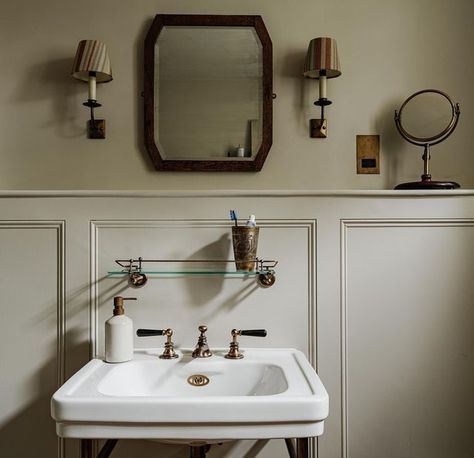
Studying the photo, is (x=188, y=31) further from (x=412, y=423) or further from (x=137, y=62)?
(x=412, y=423)

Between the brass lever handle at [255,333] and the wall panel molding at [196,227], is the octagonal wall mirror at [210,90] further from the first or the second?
the brass lever handle at [255,333]

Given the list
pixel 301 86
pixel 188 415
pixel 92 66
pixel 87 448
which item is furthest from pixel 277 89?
pixel 87 448

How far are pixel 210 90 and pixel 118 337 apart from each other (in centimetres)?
91

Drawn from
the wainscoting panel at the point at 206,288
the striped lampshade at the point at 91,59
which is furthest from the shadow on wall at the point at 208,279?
the striped lampshade at the point at 91,59

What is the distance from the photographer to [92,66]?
163 centimetres

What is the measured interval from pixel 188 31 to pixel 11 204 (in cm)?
86

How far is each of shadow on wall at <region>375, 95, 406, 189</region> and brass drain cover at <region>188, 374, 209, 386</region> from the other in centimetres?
93

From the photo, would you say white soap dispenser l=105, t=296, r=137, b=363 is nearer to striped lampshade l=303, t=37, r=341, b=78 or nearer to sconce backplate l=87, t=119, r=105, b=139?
sconce backplate l=87, t=119, r=105, b=139

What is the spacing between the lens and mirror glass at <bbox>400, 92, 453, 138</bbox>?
1.71 m

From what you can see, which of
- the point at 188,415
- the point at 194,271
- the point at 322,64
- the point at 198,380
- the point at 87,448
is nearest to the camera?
the point at 188,415

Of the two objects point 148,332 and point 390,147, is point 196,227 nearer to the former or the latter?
point 148,332

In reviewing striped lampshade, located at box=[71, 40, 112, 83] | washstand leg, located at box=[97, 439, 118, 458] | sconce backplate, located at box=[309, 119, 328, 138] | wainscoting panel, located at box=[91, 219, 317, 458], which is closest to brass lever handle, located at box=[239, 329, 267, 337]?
wainscoting panel, located at box=[91, 219, 317, 458]

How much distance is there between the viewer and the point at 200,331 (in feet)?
4.99

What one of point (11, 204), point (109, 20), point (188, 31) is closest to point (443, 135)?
point (188, 31)
